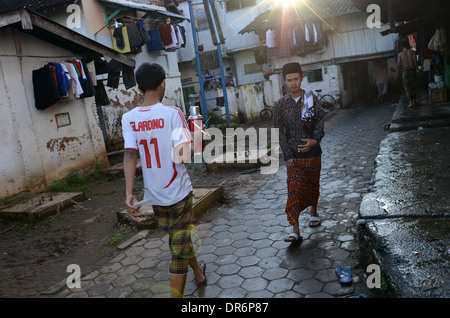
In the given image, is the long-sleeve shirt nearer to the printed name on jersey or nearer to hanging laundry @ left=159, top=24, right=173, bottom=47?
the printed name on jersey

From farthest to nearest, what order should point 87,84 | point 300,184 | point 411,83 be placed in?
point 411,83 < point 87,84 < point 300,184

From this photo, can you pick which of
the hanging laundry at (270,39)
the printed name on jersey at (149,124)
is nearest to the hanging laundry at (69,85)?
the printed name on jersey at (149,124)

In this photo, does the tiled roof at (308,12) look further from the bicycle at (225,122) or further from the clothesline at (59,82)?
the clothesline at (59,82)

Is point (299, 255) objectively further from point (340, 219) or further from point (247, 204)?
point (247, 204)

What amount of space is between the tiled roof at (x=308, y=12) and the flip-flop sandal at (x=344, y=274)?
59.8ft

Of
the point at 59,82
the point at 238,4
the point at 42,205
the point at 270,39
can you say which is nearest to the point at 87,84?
the point at 59,82

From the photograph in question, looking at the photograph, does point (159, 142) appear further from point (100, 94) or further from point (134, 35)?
point (134, 35)

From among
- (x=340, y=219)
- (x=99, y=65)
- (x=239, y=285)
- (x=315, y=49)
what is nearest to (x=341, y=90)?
(x=315, y=49)

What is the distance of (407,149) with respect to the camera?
A: 588cm

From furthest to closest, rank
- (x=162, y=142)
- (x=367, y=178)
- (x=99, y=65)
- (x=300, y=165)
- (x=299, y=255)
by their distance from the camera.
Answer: (x=99, y=65), (x=367, y=178), (x=300, y=165), (x=299, y=255), (x=162, y=142)

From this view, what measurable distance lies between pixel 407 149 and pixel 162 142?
4440 millimetres

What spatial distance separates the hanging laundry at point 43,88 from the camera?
903 cm

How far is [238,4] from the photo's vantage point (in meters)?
25.2

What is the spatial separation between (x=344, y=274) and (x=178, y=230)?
1.64 metres
